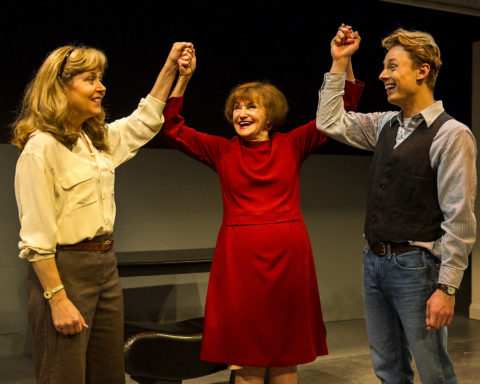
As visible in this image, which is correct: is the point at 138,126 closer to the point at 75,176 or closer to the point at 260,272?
the point at 75,176

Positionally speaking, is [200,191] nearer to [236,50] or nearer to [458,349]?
[236,50]

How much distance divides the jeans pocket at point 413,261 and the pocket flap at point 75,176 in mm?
1098

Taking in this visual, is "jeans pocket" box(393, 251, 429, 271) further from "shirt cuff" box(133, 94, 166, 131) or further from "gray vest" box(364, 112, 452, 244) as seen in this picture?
"shirt cuff" box(133, 94, 166, 131)

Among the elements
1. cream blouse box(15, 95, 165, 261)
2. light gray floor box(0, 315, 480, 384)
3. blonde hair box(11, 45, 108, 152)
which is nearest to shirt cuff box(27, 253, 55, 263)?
cream blouse box(15, 95, 165, 261)

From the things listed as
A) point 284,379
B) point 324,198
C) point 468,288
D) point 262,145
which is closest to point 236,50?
point 324,198

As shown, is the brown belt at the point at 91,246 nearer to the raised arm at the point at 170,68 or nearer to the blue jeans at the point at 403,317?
the raised arm at the point at 170,68

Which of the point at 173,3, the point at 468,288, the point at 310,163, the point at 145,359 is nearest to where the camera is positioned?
the point at 145,359

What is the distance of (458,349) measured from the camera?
414 centimetres


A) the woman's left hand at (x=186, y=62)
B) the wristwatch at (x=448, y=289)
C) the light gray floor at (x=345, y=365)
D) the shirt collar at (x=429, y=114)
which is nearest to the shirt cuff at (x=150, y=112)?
the woman's left hand at (x=186, y=62)

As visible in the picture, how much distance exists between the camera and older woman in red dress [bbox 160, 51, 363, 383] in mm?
2258

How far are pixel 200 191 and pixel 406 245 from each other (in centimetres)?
277

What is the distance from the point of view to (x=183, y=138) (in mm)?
2385

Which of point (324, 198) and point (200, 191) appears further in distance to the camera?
point (324, 198)

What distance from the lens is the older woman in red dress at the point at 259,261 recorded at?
2.26 m
